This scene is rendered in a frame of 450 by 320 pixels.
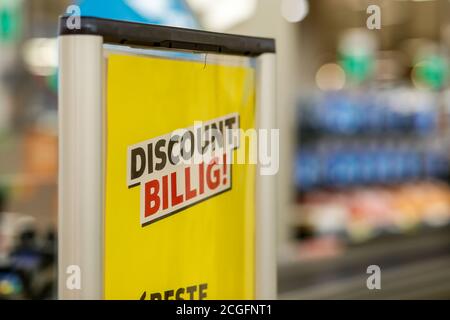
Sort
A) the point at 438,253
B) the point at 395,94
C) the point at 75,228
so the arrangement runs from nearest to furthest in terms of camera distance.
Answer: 1. the point at 75,228
2. the point at 438,253
3. the point at 395,94

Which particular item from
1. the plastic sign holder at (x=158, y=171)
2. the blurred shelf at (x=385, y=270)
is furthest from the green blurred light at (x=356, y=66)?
the plastic sign holder at (x=158, y=171)

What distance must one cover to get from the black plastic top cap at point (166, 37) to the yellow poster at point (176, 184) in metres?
0.02

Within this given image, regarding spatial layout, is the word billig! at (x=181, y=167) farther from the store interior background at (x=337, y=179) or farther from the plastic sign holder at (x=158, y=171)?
the store interior background at (x=337, y=179)

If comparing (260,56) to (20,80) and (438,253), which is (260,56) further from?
(20,80)

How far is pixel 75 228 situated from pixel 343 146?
483 centimetres

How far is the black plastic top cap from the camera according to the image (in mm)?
990

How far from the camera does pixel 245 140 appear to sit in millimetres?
1202

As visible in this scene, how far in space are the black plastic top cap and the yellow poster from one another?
2 cm

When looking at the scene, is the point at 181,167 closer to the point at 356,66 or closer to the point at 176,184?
the point at 176,184

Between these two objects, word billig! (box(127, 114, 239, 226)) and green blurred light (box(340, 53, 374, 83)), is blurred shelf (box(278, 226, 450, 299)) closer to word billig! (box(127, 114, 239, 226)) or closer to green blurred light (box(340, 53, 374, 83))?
word billig! (box(127, 114, 239, 226))

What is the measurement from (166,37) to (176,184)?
216 millimetres

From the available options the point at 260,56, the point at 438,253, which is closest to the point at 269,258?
the point at 260,56

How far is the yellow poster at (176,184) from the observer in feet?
3.42

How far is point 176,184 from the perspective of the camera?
44.3 inches
